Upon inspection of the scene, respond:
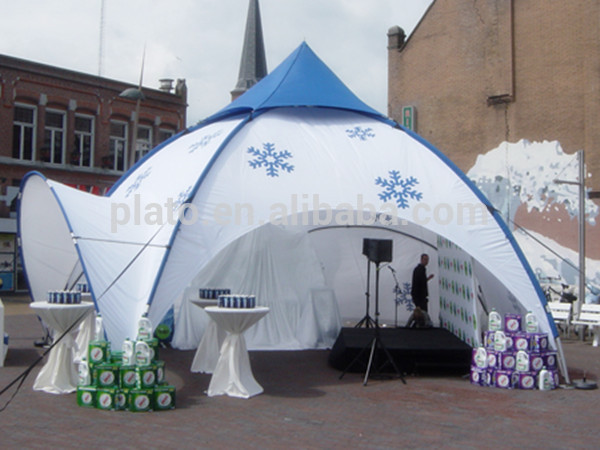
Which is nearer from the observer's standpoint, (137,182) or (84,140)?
(137,182)

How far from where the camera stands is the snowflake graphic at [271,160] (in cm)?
836

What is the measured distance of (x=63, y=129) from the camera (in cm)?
2231

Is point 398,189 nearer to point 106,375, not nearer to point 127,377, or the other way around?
point 127,377

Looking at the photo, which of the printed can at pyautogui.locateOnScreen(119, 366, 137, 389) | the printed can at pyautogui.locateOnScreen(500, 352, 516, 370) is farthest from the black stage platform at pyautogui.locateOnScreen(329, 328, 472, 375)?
the printed can at pyautogui.locateOnScreen(119, 366, 137, 389)

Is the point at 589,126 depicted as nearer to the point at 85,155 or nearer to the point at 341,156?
the point at 341,156

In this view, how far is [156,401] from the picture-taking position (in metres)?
6.44

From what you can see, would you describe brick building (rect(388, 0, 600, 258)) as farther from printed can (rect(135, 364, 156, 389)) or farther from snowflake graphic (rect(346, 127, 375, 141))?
printed can (rect(135, 364, 156, 389))

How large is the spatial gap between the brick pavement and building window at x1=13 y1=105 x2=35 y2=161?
14449 millimetres

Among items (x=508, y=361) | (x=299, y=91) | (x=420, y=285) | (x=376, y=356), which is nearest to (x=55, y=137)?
(x=299, y=91)

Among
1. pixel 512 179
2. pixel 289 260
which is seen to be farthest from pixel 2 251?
pixel 512 179

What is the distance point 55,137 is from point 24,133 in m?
1.11

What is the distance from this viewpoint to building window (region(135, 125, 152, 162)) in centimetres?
2472

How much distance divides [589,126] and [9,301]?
16.4 meters

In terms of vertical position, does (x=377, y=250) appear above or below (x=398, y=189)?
below
